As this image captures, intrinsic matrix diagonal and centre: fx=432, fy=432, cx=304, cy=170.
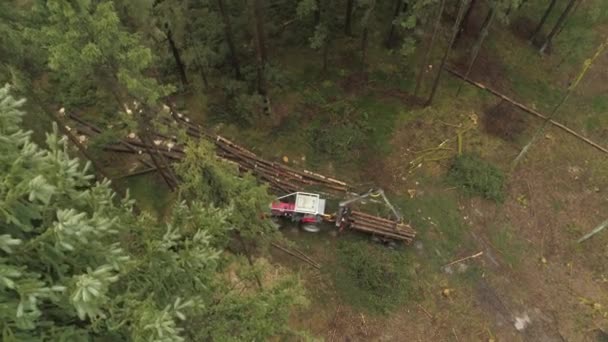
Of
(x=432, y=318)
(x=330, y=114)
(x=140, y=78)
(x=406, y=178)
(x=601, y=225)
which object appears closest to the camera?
(x=140, y=78)

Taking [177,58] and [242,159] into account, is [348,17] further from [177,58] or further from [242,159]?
[242,159]

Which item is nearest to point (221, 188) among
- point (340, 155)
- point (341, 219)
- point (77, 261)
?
point (77, 261)

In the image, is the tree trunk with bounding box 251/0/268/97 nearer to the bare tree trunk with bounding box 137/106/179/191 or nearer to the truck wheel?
the bare tree trunk with bounding box 137/106/179/191

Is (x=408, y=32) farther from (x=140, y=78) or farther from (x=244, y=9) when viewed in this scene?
(x=140, y=78)

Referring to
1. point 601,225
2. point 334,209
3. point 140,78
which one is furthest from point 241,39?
point 601,225

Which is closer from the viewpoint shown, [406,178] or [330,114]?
[406,178]
